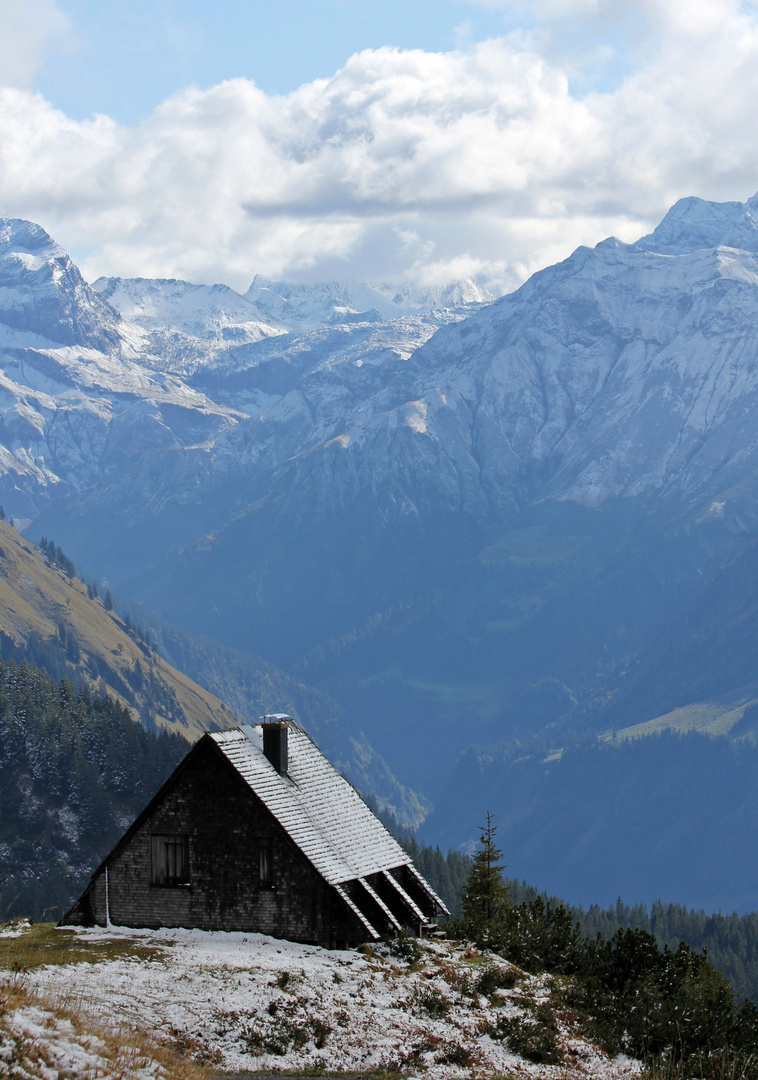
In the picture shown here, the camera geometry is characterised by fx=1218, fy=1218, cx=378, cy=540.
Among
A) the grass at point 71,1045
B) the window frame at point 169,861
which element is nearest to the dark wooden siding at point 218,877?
the window frame at point 169,861

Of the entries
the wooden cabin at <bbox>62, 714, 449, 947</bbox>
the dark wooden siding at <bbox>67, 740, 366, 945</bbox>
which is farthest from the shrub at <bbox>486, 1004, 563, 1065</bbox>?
the dark wooden siding at <bbox>67, 740, 366, 945</bbox>

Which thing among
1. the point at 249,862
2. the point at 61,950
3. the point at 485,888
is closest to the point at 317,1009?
the point at 249,862

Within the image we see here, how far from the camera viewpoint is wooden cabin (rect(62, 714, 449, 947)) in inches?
1507

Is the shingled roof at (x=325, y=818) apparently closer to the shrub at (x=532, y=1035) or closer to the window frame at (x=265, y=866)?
the window frame at (x=265, y=866)

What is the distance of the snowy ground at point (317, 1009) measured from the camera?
3039cm

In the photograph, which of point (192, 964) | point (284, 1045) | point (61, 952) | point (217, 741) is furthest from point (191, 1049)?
point (217, 741)

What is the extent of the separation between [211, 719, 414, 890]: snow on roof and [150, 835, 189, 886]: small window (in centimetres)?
311

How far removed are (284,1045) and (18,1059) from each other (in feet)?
26.0

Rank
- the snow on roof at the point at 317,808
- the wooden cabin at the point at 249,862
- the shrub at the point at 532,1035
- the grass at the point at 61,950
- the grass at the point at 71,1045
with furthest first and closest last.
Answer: the snow on roof at the point at 317,808 < the wooden cabin at the point at 249,862 < the grass at the point at 61,950 < the shrub at the point at 532,1035 < the grass at the point at 71,1045

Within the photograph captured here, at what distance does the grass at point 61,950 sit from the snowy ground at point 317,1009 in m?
0.30

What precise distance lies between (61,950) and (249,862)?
20.9ft

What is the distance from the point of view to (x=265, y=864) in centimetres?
3875

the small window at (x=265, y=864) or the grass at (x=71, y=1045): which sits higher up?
the small window at (x=265, y=864)

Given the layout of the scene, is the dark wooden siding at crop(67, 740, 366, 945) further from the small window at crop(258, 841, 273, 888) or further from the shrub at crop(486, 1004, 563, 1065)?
the shrub at crop(486, 1004, 563, 1065)
